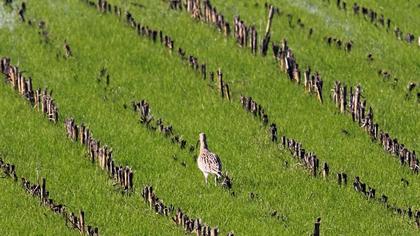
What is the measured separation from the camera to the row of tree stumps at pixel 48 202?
24428 mm

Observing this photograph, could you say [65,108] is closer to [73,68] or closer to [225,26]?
[73,68]

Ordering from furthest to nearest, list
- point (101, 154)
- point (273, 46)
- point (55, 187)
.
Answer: point (273, 46)
point (101, 154)
point (55, 187)

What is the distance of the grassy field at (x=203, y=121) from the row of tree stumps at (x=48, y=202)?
0.69 feet

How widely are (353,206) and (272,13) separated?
10034 mm

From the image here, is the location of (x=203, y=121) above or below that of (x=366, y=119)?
below

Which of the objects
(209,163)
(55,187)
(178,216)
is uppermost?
(209,163)

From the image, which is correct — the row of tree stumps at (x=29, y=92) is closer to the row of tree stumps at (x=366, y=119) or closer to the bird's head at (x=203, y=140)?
the bird's head at (x=203, y=140)

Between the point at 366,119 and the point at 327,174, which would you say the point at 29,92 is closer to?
the point at 327,174

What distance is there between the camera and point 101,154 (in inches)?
1096

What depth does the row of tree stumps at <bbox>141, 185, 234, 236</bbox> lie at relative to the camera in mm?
24188

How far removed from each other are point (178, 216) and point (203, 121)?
602cm

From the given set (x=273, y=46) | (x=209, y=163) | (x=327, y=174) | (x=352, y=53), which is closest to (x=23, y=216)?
(x=209, y=163)

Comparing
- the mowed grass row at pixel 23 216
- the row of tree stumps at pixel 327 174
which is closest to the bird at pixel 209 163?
the row of tree stumps at pixel 327 174

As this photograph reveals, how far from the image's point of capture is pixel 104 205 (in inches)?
1023
